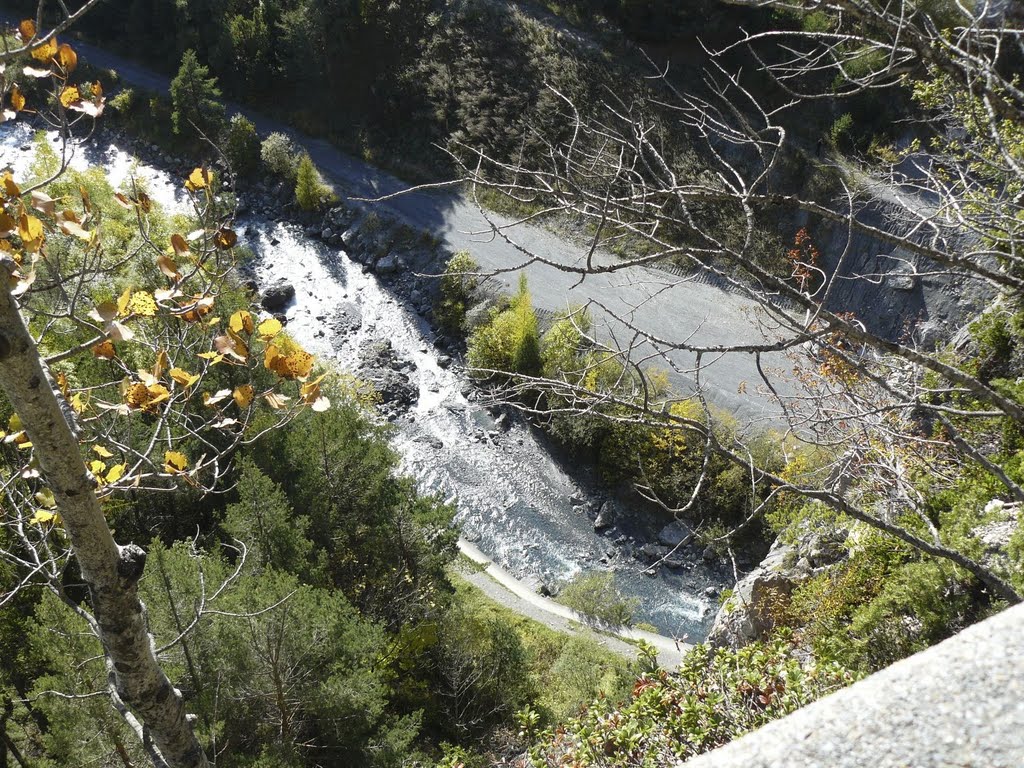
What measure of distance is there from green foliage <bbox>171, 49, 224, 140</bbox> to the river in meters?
4.72

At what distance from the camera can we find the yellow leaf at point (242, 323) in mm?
2162

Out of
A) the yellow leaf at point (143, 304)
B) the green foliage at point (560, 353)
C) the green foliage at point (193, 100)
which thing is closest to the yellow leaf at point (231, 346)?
the yellow leaf at point (143, 304)

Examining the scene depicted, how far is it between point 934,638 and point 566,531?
1015 centimetres

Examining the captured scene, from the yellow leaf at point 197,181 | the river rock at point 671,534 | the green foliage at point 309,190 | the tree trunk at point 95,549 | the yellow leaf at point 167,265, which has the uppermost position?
the yellow leaf at point 197,181

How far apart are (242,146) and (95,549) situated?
23076 millimetres

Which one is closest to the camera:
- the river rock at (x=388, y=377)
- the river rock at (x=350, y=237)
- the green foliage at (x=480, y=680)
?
the green foliage at (x=480, y=680)

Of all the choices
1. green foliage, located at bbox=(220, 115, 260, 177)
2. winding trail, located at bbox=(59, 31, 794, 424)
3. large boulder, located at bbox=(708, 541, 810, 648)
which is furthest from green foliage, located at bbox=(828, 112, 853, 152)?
green foliage, located at bbox=(220, 115, 260, 177)

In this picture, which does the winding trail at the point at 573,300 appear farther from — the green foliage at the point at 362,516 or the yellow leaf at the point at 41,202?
the yellow leaf at the point at 41,202

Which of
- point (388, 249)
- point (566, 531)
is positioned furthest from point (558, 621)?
point (388, 249)

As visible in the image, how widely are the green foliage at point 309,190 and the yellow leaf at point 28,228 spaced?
2084 centimetres

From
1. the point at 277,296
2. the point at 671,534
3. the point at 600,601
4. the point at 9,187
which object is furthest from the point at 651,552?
the point at 9,187

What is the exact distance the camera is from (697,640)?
1284cm

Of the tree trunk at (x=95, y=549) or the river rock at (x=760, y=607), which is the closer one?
the tree trunk at (x=95, y=549)

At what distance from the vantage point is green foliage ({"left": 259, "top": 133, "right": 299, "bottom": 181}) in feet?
73.1
